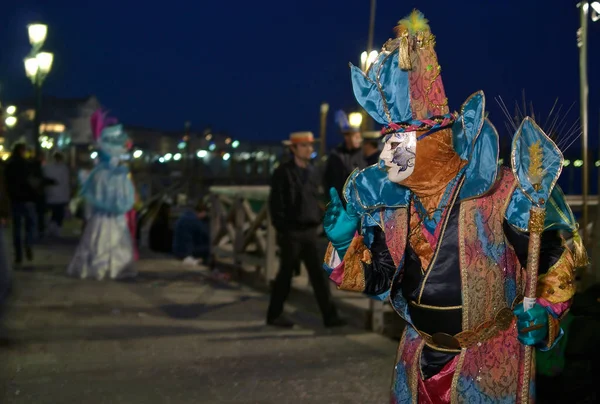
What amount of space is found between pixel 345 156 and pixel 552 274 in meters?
6.54

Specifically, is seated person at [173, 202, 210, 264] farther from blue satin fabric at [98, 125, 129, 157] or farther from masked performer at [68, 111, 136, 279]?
blue satin fabric at [98, 125, 129, 157]

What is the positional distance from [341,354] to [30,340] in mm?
2836

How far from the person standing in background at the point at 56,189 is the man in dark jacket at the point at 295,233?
10693mm

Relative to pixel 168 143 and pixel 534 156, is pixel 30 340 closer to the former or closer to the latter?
pixel 534 156

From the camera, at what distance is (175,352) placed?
24.3 feet

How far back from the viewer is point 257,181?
4706 centimetres

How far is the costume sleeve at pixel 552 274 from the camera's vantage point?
3072 millimetres

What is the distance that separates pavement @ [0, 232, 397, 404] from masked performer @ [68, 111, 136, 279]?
3.69 ft

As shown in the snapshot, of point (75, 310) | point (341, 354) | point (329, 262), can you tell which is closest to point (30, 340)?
point (75, 310)

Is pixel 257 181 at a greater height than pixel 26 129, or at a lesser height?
lesser

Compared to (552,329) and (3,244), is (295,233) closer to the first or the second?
(3,244)

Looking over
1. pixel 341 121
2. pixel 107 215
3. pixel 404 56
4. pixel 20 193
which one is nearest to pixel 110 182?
pixel 107 215

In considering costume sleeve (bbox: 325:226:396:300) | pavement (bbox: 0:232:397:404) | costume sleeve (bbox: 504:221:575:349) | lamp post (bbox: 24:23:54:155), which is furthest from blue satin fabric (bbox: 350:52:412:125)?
lamp post (bbox: 24:23:54:155)

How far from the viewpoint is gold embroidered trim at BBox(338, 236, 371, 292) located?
345cm
